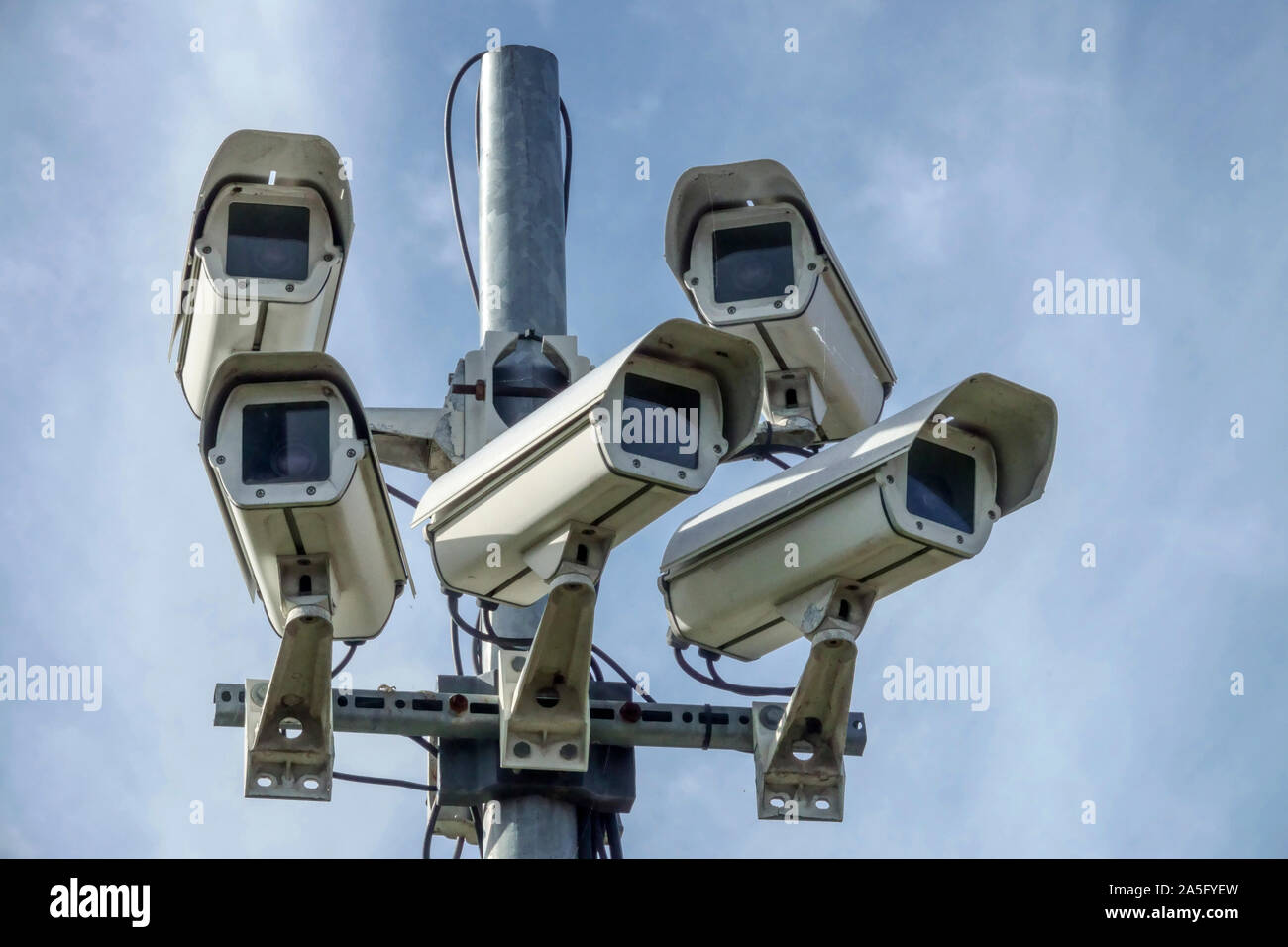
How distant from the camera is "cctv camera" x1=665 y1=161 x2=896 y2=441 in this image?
7.21 m

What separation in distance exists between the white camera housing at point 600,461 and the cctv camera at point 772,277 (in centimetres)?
104

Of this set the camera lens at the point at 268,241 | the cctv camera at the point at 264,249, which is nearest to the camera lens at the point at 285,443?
the cctv camera at the point at 264,249

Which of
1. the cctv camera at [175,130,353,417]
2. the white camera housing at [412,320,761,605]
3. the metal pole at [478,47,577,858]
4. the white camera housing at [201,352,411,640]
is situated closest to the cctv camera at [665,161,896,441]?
the metal pole at [478,47,577,858]

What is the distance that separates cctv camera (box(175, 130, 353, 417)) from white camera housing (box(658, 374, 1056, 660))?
1.18m

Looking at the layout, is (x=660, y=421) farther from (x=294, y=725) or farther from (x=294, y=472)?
(x=294, y=725)

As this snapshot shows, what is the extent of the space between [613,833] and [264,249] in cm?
171

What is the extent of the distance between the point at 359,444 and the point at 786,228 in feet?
5.59

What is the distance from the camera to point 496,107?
758cm

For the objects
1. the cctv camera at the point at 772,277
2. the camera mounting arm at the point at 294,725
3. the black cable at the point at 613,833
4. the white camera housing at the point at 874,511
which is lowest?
the black cable at the point at 613,833

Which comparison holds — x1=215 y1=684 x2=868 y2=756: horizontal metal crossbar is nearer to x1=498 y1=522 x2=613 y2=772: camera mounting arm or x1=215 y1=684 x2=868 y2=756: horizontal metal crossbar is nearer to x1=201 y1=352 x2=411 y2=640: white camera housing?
x1=498 y1=522 x2=613 y2=772: camera mounting arm

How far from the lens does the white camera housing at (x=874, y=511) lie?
6148mm

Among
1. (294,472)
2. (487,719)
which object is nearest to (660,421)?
(294,472)

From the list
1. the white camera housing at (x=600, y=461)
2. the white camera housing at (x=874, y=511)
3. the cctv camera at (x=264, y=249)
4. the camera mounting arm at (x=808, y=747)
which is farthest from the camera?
the cctv camera at (x=264, y=249)

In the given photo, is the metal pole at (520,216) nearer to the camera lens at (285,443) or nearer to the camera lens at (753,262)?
the camera lens at (753,262)
